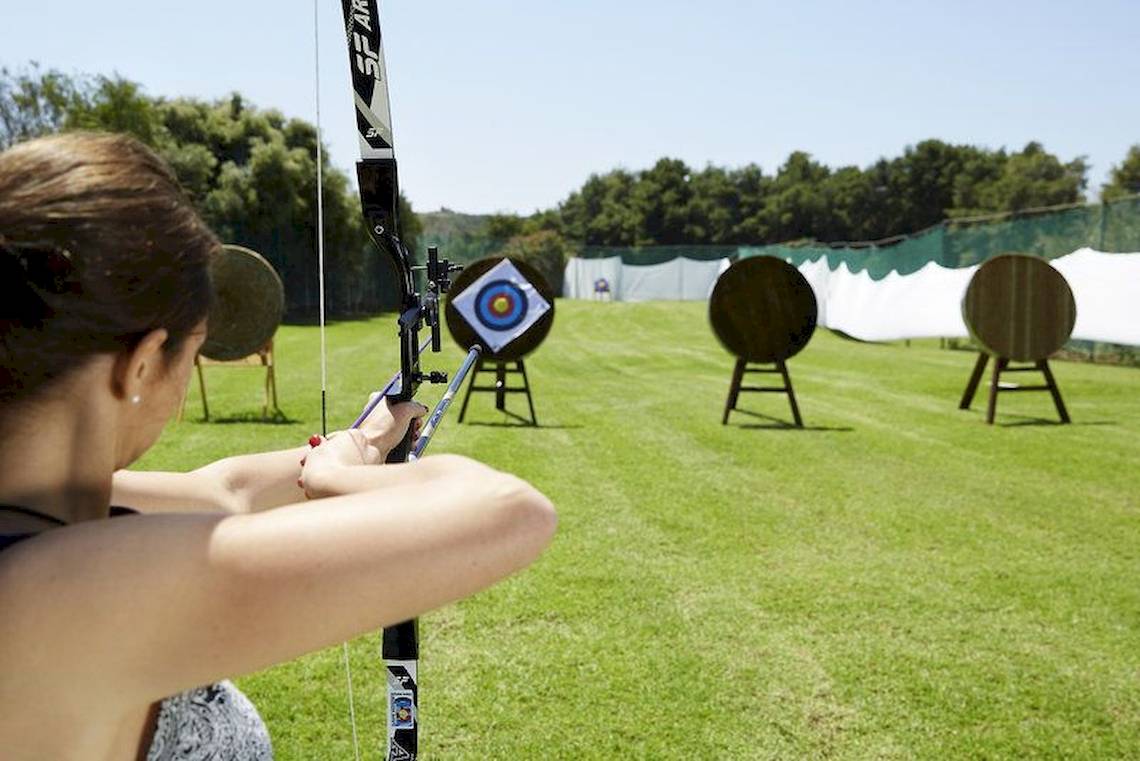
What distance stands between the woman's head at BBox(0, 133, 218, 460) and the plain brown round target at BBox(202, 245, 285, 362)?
8064mm

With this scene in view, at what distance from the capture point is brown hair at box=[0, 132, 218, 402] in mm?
761

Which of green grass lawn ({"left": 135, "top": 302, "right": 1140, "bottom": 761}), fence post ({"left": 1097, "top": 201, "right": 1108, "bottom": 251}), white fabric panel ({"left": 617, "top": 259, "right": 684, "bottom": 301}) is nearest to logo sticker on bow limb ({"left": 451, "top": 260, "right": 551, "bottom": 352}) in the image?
green grass lawn ({"left": 135, "top": 302, "right": 1140, "bottom": 761})

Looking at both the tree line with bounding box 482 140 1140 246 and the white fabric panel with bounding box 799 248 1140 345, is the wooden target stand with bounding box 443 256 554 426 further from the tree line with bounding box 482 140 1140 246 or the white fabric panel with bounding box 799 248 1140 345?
the tree line with bounding box 482 140 1140 246

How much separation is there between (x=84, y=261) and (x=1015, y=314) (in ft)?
30.1

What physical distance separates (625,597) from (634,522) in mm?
1165

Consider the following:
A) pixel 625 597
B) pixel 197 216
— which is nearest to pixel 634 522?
pixel 625 597

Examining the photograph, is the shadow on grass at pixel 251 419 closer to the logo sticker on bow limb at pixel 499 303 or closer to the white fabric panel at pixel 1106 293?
the logo sticker on bow limb at pixel 499 303

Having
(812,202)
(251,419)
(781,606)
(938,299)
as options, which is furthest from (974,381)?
(812,202)

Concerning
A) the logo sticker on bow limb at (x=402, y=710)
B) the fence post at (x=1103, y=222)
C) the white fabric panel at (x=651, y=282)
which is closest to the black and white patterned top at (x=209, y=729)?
the logo sticker on bow limb at (x=402, y=710)

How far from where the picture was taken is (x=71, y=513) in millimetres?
854

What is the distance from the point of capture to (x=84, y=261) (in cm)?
77

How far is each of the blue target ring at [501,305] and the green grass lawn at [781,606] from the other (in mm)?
869

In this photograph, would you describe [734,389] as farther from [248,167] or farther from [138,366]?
[248,167]

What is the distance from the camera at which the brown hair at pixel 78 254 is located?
2.50ft
